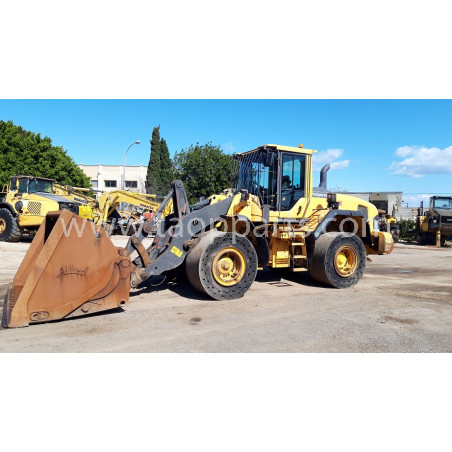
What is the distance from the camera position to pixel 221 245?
6.61 meters

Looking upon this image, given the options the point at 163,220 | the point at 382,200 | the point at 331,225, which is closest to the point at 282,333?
the point at 163,220

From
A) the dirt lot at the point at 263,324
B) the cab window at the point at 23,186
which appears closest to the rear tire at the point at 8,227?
the cab window at the point at 23,186

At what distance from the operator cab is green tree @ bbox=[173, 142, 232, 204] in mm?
20417

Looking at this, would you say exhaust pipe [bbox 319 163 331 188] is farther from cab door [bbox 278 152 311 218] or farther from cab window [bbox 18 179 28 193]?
cab window [bbox 18 179 28 193]

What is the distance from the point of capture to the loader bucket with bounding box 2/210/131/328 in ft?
15.9

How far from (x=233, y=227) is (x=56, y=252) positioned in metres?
3.22

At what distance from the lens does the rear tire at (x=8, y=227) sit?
1673cm

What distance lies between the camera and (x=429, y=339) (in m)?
4.83

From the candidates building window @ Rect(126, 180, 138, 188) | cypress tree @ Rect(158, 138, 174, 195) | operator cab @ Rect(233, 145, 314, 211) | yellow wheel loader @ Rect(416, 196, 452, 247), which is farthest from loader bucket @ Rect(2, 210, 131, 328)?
building window @ Rect(126, 180, 138, 188)

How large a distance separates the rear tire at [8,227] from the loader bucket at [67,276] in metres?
13.0

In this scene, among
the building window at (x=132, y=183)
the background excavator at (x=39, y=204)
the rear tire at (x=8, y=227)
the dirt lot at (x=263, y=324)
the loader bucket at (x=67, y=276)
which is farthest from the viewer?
the building window at (x=132, y=183)

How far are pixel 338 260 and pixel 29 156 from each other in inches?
1089

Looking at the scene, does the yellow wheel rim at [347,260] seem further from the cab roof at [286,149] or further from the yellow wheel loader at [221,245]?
the cab roof at [286,149]

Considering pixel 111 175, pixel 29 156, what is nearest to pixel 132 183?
pixel 111 175
